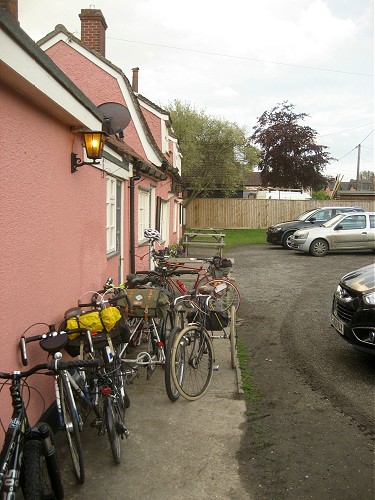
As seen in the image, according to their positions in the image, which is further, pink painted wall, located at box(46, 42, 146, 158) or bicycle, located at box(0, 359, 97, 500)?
pink painted wall, located at box(46, 42, 146, 158)

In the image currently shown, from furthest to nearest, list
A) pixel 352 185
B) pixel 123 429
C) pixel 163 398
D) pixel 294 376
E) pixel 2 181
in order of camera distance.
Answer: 1. pixel 352 185
2. pixel 294 376
3. pixel 163 398
4. pixel 123 429
5. pixel 2 181

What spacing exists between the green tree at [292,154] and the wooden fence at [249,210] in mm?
7207

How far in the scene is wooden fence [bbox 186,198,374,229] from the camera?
30391 millimetres

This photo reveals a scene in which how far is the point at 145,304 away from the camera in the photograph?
495 cm

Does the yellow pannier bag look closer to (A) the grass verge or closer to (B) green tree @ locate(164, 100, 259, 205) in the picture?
(A) the grass verge

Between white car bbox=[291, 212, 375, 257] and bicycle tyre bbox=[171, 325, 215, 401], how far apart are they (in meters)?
13.0

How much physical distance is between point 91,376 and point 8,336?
0.88 m

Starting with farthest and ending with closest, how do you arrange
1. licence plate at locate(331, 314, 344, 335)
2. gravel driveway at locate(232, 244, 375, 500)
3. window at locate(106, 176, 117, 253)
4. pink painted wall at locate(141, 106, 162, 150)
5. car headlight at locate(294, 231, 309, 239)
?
car headlight at locate(294, 231, 309, 239)
pink painted wall at locate(141, 106, 162, 150)
window at locate(106, 176, 117, 253)
licence plate at locate(331, 314, 344, 335)
gravel driveway at locate(232, 244, 375, 500)

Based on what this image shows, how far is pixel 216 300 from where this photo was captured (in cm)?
577

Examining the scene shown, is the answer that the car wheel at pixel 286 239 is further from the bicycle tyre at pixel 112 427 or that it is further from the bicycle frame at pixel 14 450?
the bicycle frame at pixel 14 450

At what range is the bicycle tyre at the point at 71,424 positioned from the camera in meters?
3.15

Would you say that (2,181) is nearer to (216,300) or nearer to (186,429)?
(186,429)

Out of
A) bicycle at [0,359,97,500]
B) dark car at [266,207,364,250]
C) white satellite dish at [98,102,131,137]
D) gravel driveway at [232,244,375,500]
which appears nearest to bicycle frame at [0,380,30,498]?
bicycle at [0,359,97,500]

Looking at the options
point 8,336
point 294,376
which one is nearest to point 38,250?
point 8,336
